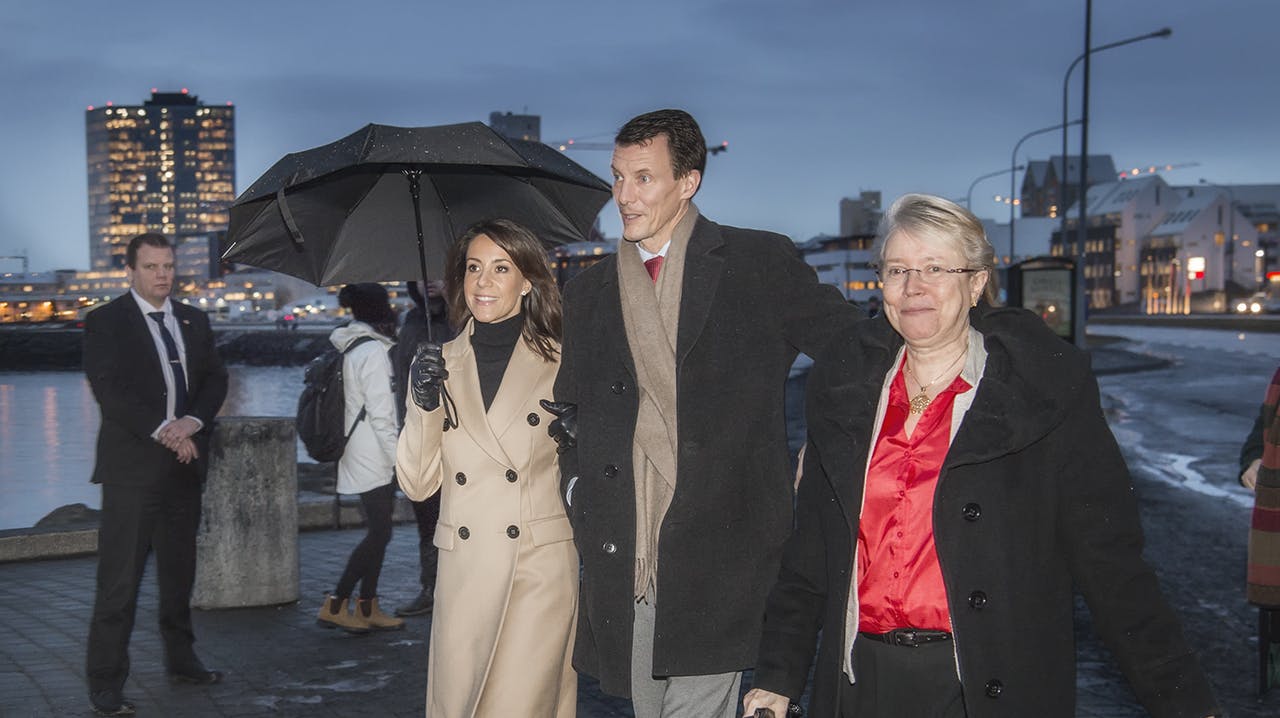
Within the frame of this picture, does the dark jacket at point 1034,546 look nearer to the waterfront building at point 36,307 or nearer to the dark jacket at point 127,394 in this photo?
the dark jacket at point 127,394

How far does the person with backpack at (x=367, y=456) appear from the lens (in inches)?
294

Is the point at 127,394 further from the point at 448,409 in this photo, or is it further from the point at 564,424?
the point at 564,424

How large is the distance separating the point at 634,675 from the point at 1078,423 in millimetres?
1519

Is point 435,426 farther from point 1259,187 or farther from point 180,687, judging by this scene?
point 1259,187

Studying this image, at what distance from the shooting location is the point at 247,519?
8.09 m

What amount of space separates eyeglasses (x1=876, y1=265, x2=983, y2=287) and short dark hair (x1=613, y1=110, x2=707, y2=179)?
3.02 feet

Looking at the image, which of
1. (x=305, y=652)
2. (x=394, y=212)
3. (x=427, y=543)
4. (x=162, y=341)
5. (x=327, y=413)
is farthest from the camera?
(x=427, y=543)

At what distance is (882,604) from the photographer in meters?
2.80

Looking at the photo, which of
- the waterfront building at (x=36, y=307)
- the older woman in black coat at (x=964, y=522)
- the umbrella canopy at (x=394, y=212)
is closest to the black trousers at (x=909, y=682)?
the older woman in black coat at (x=964, y=522)

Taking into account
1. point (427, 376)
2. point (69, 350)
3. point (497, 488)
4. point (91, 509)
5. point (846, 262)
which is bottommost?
point (69, 350)

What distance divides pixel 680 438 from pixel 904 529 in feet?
3.03

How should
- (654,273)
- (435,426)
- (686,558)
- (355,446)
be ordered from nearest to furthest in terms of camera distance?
(686,558) < (654,273) < (435,426) < (355,446)

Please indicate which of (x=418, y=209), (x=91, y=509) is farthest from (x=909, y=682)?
(x=91, y=509)

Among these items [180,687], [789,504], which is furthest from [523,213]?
[180,687]
